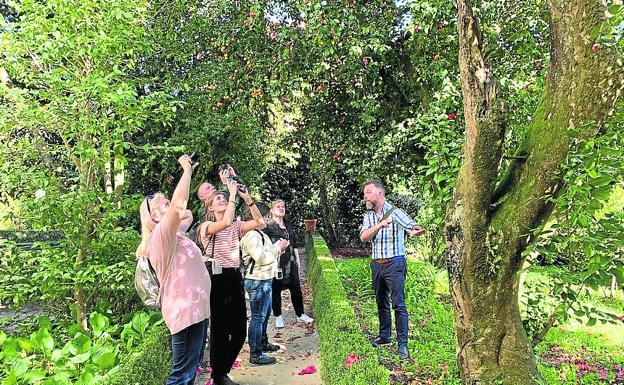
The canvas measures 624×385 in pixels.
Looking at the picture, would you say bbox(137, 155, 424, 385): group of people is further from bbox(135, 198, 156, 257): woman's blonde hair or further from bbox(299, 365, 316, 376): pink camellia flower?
bbox(299, 365, 316, 376): pink camellia flower

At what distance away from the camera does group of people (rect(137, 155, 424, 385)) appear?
11.5ft

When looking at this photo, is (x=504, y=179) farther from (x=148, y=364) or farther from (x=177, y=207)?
(x=148, y=364)

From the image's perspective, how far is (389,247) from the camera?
5.18 m

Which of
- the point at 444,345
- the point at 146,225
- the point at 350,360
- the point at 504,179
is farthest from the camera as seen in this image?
the point at 444,345

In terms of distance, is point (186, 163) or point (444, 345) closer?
A: point (186, 163)

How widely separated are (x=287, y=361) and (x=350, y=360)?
201cm

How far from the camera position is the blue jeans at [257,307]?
17.4ft

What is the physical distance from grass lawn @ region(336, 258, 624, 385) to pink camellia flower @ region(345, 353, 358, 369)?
2.85 ft

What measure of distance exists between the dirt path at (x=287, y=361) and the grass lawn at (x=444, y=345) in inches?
29.4

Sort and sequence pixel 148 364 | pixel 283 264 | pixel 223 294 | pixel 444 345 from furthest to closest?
pixel 283 264 < pixel 444 345 < pixel 223 294 < pixel 148 364

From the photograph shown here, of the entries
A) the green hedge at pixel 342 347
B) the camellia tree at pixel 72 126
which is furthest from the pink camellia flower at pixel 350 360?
the camellia tree at pixel 72 126

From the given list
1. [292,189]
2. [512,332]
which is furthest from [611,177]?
[292,189]

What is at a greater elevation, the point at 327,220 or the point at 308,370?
the point at 327,220

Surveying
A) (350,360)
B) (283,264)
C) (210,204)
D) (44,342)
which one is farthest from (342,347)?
(283,264)
